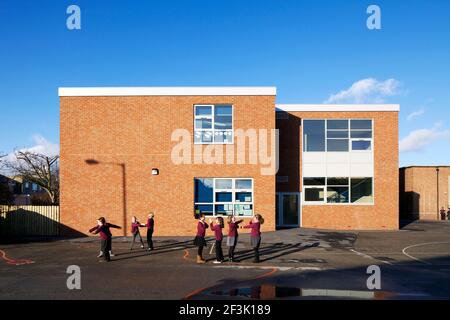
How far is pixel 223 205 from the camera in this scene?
→ 22.2 metres

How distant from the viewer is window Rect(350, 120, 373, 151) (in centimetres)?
2530

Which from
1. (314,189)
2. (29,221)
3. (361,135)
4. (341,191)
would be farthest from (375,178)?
(29,221)

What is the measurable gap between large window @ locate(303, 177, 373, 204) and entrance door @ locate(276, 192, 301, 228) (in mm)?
779

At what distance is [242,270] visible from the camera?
12.5 m

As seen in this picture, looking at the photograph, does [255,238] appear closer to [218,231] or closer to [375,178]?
[218,231]

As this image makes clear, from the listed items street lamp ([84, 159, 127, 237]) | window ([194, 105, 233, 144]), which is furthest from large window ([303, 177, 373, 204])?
street lamp ([84, 159, 127, 237])

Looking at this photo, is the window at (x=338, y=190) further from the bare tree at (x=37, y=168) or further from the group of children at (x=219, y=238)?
the bare tree at (x=37, y=168)

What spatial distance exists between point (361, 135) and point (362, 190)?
3318mm

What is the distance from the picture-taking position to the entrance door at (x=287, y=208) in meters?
25.5

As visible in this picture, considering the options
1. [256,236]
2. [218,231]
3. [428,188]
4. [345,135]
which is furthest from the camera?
[428,188]

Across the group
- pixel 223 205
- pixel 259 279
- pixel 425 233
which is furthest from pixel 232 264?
pixel 425 233

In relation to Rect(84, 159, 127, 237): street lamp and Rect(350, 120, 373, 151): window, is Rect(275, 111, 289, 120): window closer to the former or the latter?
Rect(350, 120, 373, 151): window

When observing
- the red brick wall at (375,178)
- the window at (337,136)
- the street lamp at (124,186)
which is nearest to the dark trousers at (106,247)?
the street lamp at (124,186)

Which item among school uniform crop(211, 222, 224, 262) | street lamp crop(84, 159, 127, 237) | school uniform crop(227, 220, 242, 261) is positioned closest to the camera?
school uniform crop(211, 222, 224, 262)
